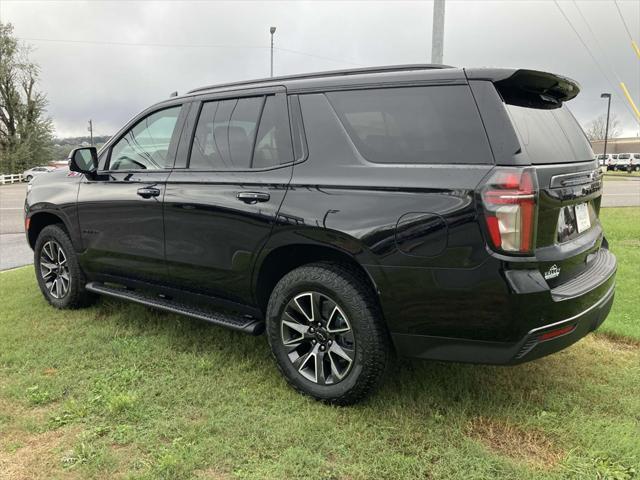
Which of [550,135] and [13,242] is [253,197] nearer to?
[550,135]

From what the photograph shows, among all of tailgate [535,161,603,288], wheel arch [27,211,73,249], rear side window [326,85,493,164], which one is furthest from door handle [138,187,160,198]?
tailgate [535,161,603,288]

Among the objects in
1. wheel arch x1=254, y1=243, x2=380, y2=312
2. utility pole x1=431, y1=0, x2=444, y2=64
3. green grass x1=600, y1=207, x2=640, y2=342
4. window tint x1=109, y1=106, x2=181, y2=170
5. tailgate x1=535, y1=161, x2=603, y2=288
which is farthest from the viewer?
utility pole x1=431, y1=0, x2=444, y2=64

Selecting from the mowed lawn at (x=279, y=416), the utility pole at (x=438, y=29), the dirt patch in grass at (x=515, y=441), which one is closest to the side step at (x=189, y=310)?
the mowed lawn at (x=279, y=416)

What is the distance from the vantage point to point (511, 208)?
2.50 metres

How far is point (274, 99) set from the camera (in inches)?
137

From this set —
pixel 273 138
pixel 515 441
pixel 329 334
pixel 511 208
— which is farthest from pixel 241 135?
pixel 515 441

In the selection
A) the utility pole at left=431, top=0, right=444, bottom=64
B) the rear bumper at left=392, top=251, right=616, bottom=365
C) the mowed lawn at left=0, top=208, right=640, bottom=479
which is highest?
the utility pole at left=431, top=0, right=444, bottom=64

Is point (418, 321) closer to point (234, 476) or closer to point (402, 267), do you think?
point (402, 267)

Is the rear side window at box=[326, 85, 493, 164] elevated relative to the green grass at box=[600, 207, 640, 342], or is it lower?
elevated

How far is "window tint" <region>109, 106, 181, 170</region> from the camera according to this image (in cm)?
408

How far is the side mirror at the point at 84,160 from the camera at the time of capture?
177 inches

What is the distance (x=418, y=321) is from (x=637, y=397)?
149 centimetres

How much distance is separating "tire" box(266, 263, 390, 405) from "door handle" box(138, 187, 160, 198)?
1260mm

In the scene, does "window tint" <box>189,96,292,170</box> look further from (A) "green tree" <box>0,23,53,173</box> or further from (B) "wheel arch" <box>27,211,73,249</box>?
(A) "green tree" <box>0,23,53,173</box>
